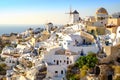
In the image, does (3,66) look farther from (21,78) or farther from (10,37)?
(10,37)

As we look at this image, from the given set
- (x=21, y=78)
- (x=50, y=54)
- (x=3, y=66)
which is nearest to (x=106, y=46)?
(x=50, y=54)

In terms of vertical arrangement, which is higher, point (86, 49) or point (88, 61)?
point (86, 49)

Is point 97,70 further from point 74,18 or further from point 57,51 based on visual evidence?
point 74,18

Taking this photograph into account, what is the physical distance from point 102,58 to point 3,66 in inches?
414

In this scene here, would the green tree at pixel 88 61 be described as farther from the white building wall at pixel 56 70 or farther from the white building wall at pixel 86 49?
the white building wall at pixel 86 49

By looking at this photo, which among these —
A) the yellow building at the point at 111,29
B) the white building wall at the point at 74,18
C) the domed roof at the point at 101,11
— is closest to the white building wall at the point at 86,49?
the yellow building at the point at 111,29

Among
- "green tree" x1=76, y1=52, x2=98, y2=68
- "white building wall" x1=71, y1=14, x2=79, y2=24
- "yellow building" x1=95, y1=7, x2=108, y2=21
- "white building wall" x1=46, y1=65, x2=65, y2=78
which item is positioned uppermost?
"yellow building" x1=95, y1=7, x2=108, y2=21

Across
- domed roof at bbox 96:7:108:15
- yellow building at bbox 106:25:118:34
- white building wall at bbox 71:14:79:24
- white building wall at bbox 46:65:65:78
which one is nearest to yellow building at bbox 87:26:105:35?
yellow building at bbox 106:25:118:34

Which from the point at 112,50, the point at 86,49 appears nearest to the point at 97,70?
the point at 112,50

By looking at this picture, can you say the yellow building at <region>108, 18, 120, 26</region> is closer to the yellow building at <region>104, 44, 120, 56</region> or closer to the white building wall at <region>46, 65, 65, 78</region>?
the yellow building at <region>104, 44, 120, 56</region>

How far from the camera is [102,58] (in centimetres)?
2822

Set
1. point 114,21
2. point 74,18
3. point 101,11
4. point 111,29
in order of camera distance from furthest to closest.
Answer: point 74,18 → point 101,11 → point 114,21 → point 111,29

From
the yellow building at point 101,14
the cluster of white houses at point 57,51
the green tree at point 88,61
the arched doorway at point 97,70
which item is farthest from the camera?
the yellow building at point 101,14

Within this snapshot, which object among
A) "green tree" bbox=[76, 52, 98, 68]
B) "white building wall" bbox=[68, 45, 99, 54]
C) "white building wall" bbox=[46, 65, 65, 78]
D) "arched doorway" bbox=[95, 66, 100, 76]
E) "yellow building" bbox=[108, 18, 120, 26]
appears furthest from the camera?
"yellow building" bbox=[108, 18, 120, 26]
